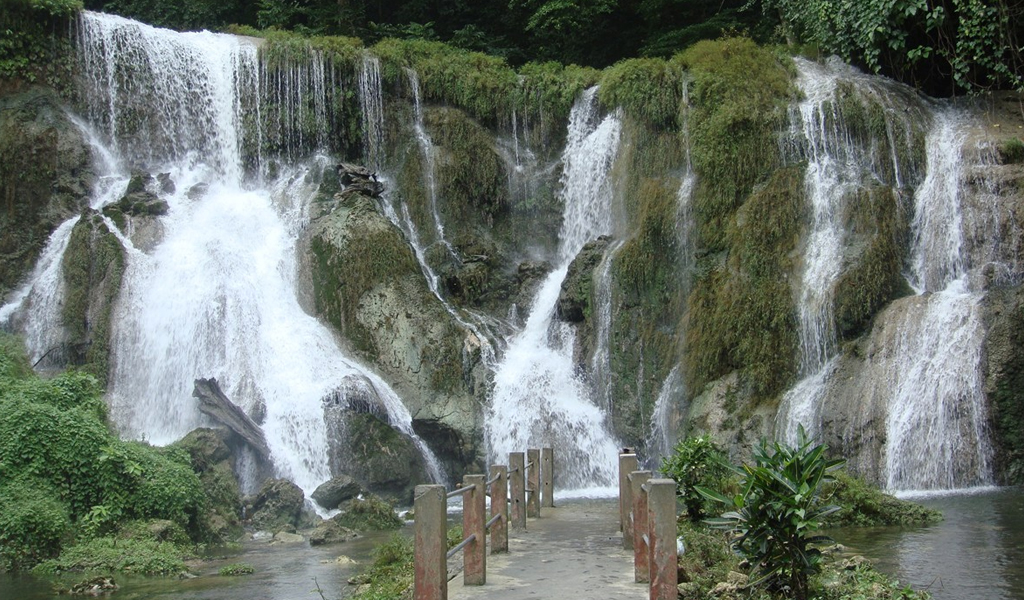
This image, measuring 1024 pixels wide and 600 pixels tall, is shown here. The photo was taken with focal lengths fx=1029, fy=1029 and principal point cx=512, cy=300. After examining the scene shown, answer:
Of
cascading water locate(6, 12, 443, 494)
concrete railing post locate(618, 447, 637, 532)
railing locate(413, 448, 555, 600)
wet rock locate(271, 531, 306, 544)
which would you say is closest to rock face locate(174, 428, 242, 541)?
wet rock locate(271, 531, 306, 544)

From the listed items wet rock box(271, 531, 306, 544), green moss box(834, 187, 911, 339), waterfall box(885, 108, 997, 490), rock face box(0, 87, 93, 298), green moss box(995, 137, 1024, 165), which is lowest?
wet rock box(271, 531, 306, 544)

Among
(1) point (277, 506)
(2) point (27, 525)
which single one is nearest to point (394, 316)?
(1) point (277, 506)

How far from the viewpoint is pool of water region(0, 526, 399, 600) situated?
11281 mm

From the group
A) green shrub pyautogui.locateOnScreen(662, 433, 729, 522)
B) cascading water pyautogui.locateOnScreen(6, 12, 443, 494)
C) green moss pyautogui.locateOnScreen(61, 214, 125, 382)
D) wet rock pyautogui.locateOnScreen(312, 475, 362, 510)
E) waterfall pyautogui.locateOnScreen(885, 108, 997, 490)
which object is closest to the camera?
green shrub pyautogui.locateOnScreen(662, 433, 729, 522)

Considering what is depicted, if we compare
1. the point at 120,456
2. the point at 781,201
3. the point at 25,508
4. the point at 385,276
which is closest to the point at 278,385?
the point at 385,276

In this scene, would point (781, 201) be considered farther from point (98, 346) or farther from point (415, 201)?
point (98, 346)

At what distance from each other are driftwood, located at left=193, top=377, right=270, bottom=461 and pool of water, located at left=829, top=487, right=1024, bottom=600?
10448 millimetres

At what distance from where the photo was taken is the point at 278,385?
818 inches

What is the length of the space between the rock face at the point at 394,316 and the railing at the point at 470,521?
876 centimetres

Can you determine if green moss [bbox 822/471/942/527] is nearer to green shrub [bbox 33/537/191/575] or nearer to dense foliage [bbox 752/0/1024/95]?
green shrub [bbox 33/537/191/575]

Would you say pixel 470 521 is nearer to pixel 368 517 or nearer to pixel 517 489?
pixel 517 489

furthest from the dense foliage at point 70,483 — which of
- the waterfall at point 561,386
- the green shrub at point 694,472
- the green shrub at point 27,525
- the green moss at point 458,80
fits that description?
the green moss at point 458,80

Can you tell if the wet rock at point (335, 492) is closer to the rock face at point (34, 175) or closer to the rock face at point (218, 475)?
the rock face at point (218, 475)

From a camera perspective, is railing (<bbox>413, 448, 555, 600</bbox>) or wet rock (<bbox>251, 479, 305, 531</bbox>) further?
wet rock (<bbox>251, 479, 305, 531</bbox>)
